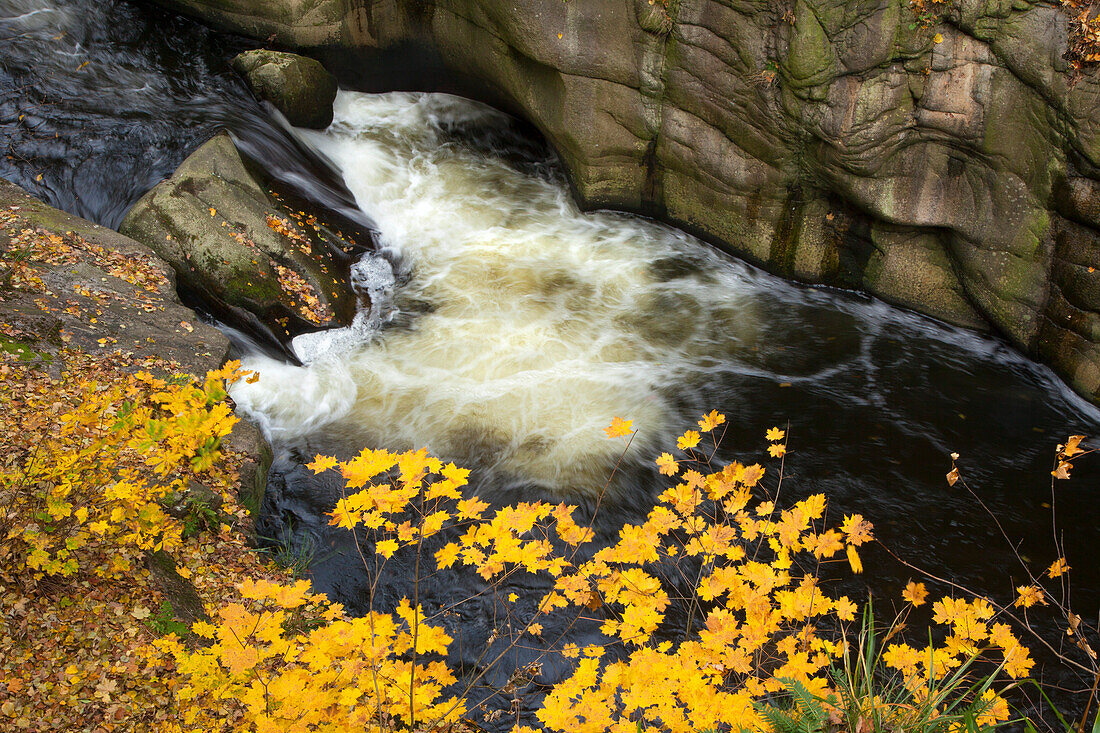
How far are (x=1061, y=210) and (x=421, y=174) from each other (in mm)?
7161

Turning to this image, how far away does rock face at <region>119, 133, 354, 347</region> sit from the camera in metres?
6.29

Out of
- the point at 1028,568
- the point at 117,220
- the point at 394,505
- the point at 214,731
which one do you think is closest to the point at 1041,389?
the point at 1028,568

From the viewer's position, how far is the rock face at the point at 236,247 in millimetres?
6293

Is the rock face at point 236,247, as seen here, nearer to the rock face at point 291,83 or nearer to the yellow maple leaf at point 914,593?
the rock face at point 291,83

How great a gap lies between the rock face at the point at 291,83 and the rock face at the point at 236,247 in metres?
1.53

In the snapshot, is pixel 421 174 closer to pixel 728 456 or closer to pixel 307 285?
pixel 307 285

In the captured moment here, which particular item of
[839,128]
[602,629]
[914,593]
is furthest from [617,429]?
[839,128]

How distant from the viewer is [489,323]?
23.5 ft

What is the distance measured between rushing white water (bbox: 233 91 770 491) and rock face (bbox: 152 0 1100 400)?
91cm

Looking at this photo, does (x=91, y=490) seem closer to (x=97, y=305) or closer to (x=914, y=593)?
(x=97, y=305)

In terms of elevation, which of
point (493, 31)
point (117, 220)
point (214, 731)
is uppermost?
point (493, 31)

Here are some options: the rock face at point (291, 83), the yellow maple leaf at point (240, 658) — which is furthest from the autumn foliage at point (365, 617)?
the rock face at point (291, 83)

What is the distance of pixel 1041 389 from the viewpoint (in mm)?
6754

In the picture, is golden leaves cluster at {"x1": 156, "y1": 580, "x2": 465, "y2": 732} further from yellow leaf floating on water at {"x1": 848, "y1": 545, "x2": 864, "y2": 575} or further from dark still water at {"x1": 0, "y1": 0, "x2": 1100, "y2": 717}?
yellow leaf floating on water at {"x1": 848, "y1": 545, "x2": 864, "y2": 575}
